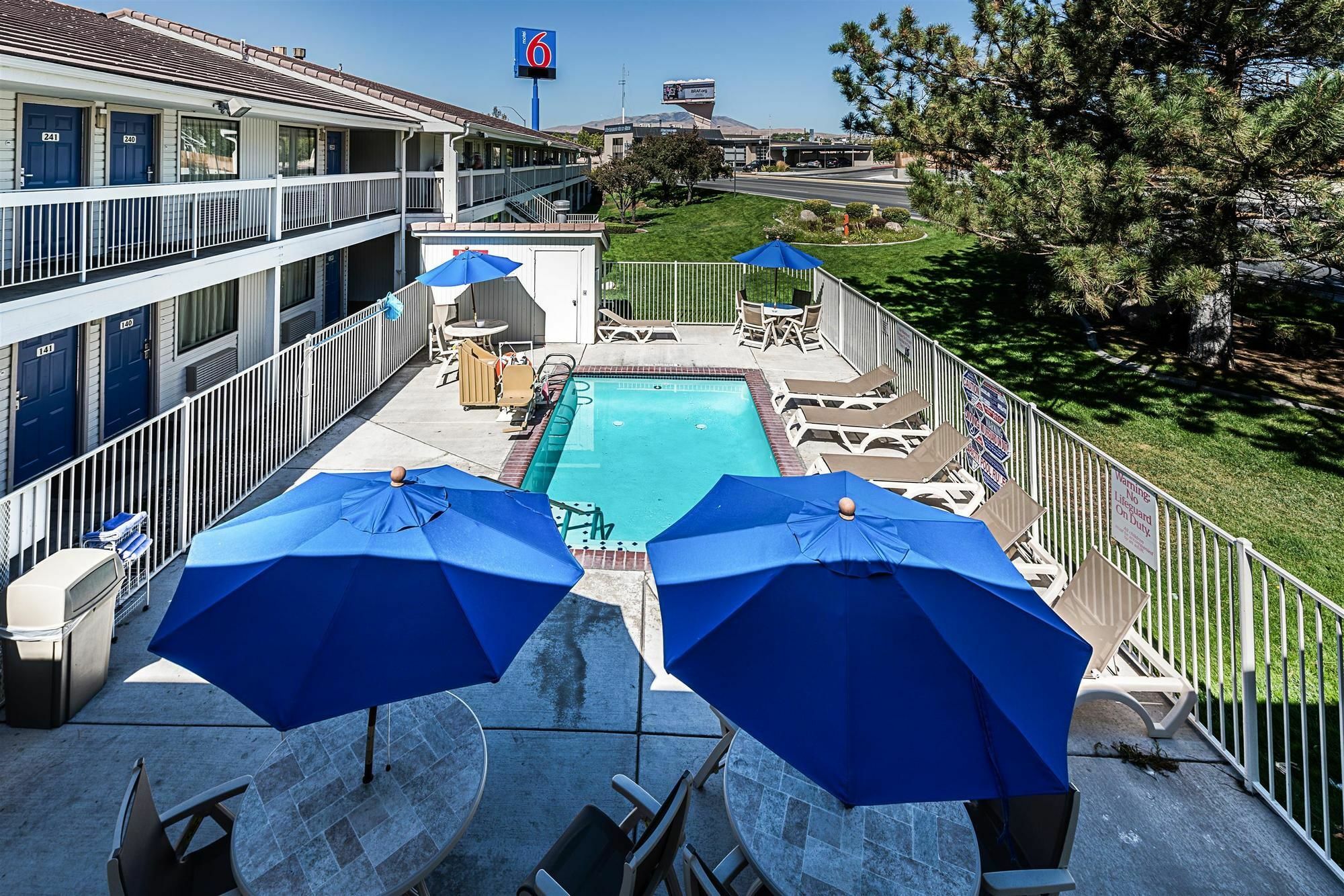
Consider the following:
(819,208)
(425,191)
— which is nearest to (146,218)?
(425,191)

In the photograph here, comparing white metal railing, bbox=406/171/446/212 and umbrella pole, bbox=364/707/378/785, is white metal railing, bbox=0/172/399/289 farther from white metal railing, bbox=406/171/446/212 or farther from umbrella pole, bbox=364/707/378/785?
umbrella pole, bbox=364/707/378/785

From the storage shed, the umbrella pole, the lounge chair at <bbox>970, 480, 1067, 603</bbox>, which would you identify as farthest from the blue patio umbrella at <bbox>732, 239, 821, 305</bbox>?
the umbrella pole

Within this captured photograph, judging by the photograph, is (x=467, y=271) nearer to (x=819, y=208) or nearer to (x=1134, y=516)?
(x=1134, y=516)

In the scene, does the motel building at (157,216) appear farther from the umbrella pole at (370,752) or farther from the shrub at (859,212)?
the shrub at (859,212)

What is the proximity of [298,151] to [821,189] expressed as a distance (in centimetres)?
4470

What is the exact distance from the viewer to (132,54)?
36.6ft

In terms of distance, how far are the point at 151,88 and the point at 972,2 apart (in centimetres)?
1396

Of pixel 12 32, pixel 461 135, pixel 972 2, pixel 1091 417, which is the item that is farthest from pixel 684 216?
pixel 12 32

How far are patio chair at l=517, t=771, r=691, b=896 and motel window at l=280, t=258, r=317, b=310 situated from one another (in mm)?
15561

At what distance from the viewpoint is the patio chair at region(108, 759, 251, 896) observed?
3.19 meters

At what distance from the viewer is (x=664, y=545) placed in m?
4.66

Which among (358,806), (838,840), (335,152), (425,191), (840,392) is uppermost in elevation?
(335,152)

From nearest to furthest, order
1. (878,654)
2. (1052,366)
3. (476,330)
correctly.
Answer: (878,654) → (1052,366) → (476,330)

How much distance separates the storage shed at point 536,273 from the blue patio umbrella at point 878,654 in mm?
14501
